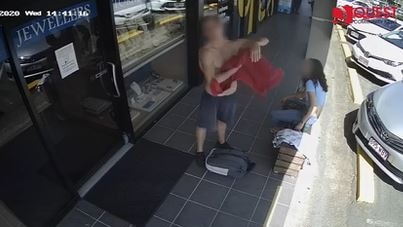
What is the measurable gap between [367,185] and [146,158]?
2.91m

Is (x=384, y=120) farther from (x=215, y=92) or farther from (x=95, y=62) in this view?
(x=95, y=62)

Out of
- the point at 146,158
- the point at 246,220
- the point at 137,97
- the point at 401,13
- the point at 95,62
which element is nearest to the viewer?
the point at 246,220

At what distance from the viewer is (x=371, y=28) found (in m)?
9.25

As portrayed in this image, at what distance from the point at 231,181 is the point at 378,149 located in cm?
200

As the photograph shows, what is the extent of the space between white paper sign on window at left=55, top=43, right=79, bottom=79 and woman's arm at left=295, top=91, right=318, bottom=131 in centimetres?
285

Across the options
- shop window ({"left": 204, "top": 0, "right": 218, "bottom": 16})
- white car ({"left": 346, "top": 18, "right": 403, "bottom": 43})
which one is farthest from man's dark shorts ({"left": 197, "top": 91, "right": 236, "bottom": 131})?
white car ({"left": 346, "top": 18, "right": 403, "bottom": 43})

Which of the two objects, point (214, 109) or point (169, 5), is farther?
point (169, 5)

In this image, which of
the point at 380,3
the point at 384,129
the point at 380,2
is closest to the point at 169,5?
the point at 384,129

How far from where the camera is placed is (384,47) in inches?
288

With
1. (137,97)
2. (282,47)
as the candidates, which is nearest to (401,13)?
(282,47)

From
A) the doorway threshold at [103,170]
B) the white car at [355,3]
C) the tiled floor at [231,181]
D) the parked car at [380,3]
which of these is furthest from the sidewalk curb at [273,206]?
the parked car at [380,3]

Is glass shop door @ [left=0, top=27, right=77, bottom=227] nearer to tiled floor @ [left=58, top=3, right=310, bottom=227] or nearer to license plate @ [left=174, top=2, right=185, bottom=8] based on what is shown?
tiled floor @ [left=58, top=3, right=310, bottom=227]

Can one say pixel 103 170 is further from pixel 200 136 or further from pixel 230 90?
pixel 230 90

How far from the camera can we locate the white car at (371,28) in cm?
907
